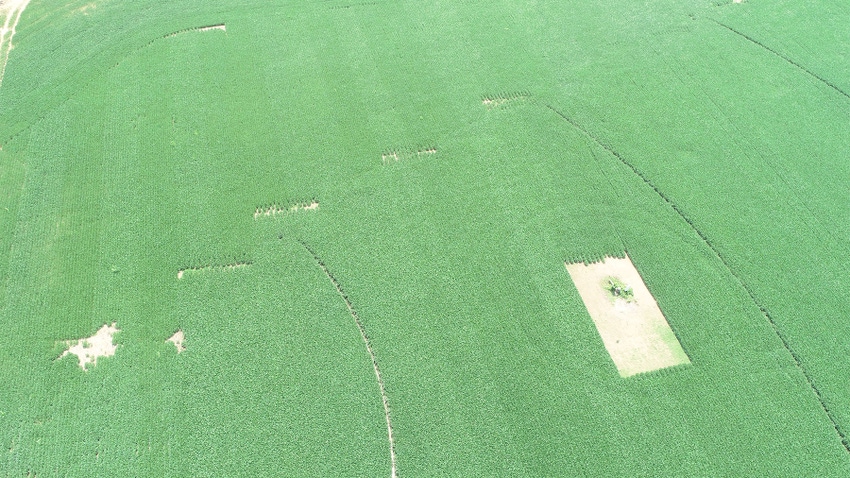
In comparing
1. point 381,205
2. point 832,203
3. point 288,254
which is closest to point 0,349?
point 288,254

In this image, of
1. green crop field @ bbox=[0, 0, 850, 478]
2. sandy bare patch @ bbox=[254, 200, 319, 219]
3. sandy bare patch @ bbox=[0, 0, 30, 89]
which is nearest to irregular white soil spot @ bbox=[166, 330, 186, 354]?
green crop field @ bbox=[0, 0, 850, 478]

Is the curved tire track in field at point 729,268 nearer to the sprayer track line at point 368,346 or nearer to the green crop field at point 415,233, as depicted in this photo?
the green crop field at point 415,233

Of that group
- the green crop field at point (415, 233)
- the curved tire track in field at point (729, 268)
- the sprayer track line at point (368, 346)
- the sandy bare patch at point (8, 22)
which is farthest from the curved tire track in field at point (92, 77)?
the curved tire track in field at point (729, 268)

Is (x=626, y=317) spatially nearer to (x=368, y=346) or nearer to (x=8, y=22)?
(x=368, y=346)

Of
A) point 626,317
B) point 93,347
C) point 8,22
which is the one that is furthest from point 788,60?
point 8,22

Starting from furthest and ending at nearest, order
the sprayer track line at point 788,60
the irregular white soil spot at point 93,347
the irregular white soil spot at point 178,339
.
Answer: the sprayer track line at point 788,60 → the irregular white soil spot at point 178,339 → the irregular white soil spot at point 93,347

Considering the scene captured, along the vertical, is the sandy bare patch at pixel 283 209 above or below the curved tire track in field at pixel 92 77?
below

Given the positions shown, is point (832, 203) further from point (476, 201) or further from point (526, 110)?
point (476, 201)

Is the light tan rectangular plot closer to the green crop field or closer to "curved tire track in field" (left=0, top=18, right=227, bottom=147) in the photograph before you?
the green crop field
